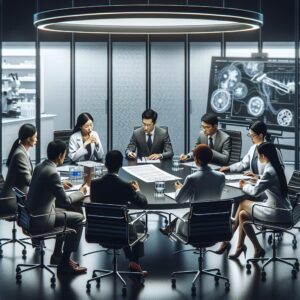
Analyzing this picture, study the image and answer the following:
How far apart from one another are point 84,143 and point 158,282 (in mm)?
2438

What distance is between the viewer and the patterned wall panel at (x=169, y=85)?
40.0ft

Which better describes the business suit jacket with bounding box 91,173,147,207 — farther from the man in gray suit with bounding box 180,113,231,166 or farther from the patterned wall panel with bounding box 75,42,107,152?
the patterned wall panel with bounding box 75,42,107,152

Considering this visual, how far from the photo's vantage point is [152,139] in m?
8.65

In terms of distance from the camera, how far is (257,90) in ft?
37.9

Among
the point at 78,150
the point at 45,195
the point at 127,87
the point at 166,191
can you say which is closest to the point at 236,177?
the point at 166,191

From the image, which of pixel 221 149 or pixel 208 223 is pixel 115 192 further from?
pixel 221 149

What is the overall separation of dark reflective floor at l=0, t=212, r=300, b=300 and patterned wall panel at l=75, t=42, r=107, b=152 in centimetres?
536

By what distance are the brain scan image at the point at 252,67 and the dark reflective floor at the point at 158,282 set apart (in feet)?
15.8

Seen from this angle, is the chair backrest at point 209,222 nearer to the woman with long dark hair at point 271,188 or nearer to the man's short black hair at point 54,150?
the woman with long dark hair at point 271,188

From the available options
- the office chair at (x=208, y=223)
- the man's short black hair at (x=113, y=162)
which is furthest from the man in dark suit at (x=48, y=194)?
the office chair at (x=208, y=223)

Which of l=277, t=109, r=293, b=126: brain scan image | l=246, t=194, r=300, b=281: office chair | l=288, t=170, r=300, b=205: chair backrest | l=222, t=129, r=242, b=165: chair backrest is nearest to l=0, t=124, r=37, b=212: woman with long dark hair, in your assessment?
l=246, t=194, r=300, b=281: office chair

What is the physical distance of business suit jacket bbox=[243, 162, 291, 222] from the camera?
6.25 meters

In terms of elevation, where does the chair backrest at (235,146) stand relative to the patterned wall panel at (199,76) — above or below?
below

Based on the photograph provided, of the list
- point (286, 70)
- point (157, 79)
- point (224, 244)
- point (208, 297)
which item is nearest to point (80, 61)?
point (157, 79)
